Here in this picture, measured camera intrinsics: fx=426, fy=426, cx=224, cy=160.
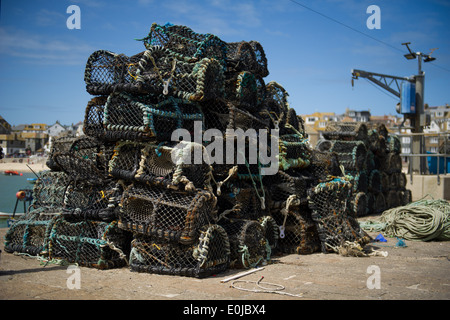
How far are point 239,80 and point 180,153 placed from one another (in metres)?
1.81

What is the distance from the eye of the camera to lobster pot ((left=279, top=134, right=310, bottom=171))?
616 centimetres

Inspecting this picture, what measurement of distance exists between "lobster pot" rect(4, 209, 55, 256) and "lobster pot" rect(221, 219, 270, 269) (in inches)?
90.3

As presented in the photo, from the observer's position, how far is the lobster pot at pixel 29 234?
5.39 m

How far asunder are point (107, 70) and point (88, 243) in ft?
7.16

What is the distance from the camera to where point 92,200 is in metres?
5.35

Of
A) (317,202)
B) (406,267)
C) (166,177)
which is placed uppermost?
(166,177)

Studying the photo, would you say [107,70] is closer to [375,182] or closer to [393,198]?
[375,182]

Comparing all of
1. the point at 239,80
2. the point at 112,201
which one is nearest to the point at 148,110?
the point at 112,201

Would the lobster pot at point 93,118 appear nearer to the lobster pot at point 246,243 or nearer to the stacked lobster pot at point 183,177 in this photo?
the stacked lobster pot at point 183,177

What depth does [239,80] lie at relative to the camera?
19.6ft

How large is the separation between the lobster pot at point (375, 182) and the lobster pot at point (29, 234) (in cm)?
760

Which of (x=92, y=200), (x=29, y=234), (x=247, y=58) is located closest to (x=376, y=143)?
(x=247, y=58)
